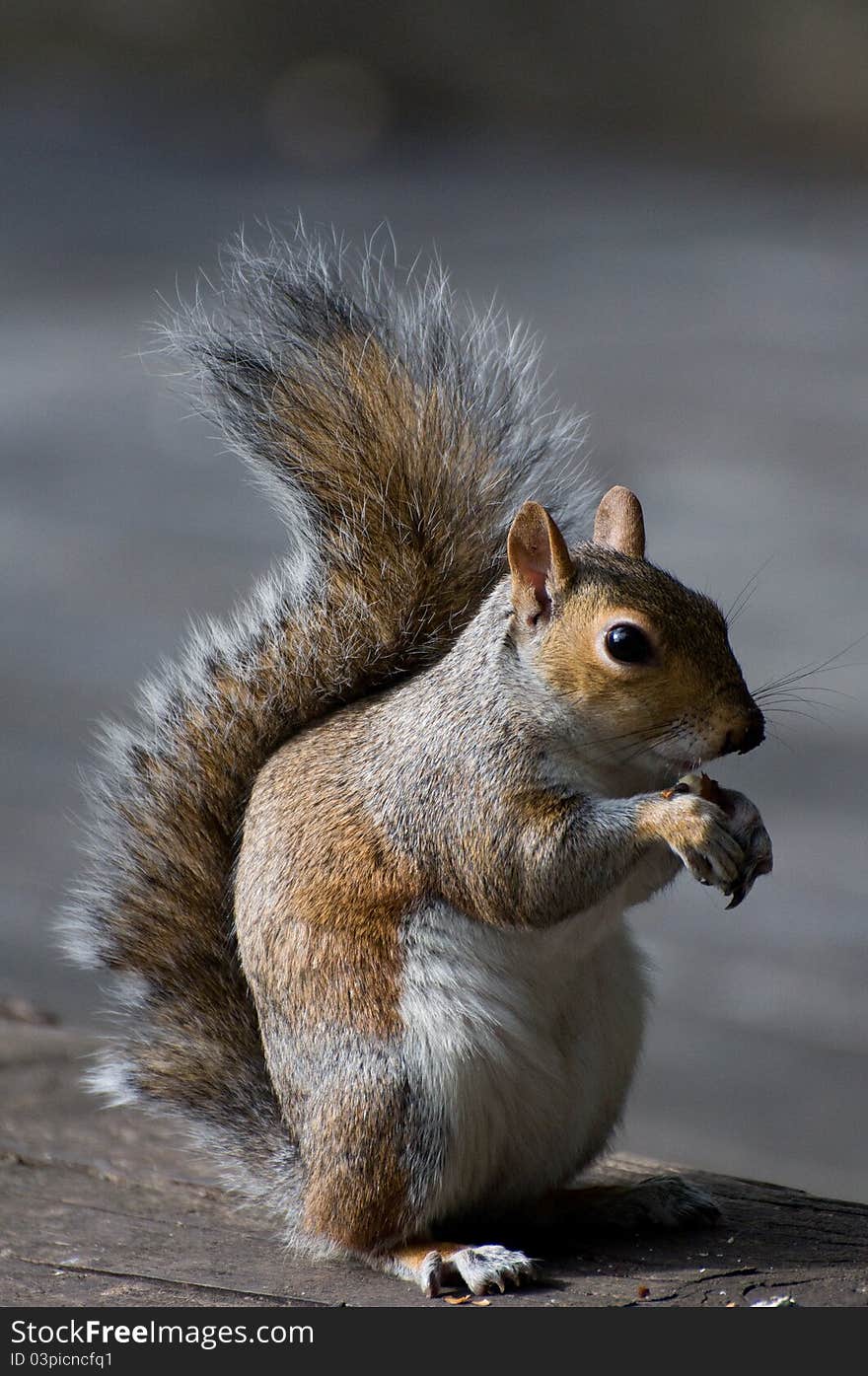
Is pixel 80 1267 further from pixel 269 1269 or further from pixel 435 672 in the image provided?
pixel 435 672

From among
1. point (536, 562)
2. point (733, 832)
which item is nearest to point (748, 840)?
point (733, 832)

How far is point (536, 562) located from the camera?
1.58m

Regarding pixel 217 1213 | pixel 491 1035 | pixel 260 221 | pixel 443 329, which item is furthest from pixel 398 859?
pixel 260 221

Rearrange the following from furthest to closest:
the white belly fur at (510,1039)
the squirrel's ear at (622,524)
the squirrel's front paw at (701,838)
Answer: the squirrel's ear at (622,524) → the white belly fur at (510,1039) → the squirrel's front paw at (701,838)

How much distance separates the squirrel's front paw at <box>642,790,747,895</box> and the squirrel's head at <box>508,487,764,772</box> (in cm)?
7

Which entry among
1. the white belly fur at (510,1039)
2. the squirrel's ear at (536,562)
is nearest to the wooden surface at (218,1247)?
the white belly fur at (510,1039)

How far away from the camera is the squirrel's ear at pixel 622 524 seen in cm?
169

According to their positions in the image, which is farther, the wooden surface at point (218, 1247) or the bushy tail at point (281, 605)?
the bushy tail at point (281, 605)

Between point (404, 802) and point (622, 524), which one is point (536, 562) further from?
point (404, 802)

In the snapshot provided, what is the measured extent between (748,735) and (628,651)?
0.43 ft

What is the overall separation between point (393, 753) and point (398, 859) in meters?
0.12

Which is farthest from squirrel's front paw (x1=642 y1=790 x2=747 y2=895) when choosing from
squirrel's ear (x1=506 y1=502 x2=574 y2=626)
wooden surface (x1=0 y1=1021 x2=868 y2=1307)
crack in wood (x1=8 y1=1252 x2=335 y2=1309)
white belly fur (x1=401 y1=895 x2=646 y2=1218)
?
crack in wood (x1=8 y1=1252 x2=335 y2=1309)

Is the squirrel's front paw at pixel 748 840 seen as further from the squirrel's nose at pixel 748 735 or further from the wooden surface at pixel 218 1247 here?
the wooden surface at pixel 218 1247

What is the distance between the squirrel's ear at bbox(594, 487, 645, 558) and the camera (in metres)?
1.69
